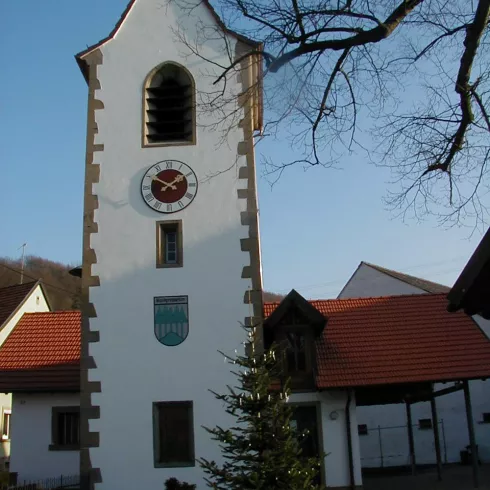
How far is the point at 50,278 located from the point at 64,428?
30613 mm

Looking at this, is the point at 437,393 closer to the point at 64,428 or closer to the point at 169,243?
the point at 169,243

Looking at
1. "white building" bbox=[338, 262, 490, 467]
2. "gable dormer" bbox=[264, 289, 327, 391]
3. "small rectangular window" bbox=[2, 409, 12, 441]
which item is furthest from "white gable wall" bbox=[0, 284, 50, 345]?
"white building" bbox=[338, 262, 490, 467]

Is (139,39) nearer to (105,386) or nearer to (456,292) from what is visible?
(105,386)

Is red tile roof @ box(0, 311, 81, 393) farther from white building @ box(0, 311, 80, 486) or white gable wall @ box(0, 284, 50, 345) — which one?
white gable wall @ box(0, 284, 50, 345)

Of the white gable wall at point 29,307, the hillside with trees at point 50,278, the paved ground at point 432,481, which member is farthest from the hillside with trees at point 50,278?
the paved ground at point 432,481

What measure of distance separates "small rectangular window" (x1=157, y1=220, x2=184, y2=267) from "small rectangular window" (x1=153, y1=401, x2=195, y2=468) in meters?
2.92

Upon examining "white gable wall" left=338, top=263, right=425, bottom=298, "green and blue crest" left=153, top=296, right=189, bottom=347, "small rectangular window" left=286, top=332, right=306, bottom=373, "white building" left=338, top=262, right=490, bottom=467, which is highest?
"white gable wall" left=338, top=263, right=425, bottom=298

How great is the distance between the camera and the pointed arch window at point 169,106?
15.6 meters

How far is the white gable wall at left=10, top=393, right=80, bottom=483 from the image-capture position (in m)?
18.0

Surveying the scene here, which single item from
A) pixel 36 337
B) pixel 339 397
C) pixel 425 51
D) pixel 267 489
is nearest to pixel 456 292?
pixel 425 51

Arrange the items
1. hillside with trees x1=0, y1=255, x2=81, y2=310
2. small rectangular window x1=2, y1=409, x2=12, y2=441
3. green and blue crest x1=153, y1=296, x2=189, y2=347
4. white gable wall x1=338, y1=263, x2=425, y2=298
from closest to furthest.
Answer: green and blue crest x1=153, y1=296, x2=189, y2=347
small rectangular window x1=2, y1=409, x2=12, y2=441
white gable wall x1=338, y1=263, x2=425, y2=298
hillside with trees x1=0, y1=255, x2=81, y2=310

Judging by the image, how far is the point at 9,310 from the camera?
24.1 metres

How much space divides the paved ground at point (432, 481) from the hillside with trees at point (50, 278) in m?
26.7

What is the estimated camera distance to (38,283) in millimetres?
26172
